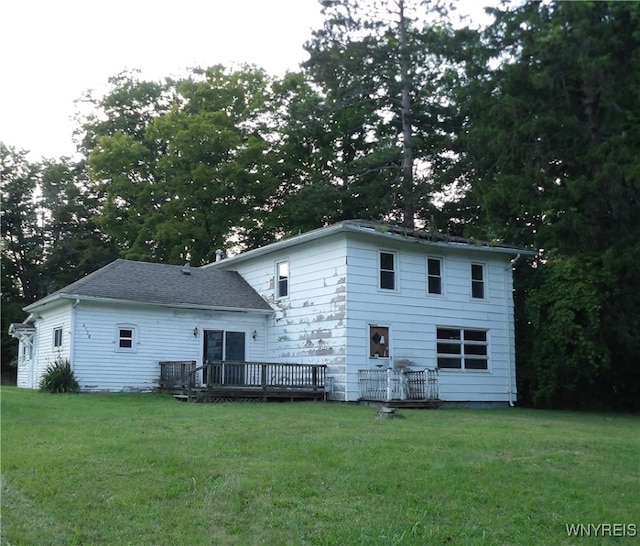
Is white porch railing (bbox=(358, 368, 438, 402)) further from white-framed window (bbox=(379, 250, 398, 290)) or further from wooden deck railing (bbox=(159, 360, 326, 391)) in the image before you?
white-framed window (bbox=(379, 250, 398, 290))

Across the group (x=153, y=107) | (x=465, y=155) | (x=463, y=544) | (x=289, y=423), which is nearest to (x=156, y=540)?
(x=463, y=544)

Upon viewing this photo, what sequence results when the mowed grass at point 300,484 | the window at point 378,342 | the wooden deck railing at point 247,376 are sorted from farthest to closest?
the window at point 378,342
the wooden deck railing at point 247,376
the mowed grass at point 300,484

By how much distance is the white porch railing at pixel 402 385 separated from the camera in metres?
19.0

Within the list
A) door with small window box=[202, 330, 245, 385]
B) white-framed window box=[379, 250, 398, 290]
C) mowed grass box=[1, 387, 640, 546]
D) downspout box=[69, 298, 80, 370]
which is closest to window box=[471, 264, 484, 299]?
white-framed window box=[379, 250, 398, 290]

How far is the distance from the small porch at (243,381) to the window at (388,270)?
3.14m

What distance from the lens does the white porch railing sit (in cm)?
1903

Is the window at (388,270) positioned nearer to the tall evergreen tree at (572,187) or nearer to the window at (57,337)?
the tall evergreen tree at (572,187)

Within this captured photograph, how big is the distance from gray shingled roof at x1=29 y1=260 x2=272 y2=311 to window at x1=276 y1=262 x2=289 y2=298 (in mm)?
644

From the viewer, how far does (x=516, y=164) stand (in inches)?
944

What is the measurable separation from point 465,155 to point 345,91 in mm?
6351

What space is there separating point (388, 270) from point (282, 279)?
3812 millimetres

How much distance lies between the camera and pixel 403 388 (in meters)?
19.2

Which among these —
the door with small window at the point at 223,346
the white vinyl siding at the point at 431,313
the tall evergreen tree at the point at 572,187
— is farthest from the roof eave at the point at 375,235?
the door with small window at the point at 223,346

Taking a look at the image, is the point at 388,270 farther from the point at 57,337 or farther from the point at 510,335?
the point at 57,337
